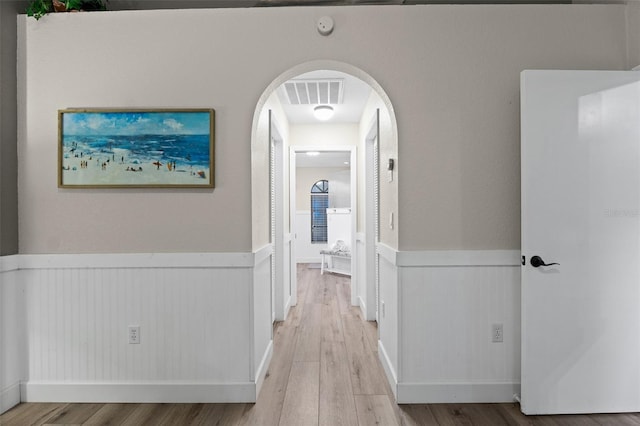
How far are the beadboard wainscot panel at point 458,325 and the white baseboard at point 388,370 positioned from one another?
49 mm

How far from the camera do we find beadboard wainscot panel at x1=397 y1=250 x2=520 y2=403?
220cm

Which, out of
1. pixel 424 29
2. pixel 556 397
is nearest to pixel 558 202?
pixel 556 397

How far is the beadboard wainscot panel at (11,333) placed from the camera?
2.15m

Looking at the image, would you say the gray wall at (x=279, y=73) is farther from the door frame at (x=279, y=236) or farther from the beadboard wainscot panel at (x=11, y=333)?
the door frame at (x=279, y=236)

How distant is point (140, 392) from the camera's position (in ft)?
7.32

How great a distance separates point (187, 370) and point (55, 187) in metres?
1.39

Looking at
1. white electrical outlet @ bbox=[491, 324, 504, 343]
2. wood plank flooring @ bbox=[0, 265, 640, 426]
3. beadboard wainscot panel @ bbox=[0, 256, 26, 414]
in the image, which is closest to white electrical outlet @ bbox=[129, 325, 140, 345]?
wood plank flooring @ bbox=[0, 265, 640, 426]

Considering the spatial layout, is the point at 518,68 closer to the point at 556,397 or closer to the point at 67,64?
the point at 556,397

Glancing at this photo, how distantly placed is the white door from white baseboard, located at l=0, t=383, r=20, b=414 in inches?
117

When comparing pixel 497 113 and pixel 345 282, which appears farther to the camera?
pixel 345 282

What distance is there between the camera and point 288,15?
2252 mm

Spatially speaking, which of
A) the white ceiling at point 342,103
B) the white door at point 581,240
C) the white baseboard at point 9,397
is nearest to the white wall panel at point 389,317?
the white door at point 581,240

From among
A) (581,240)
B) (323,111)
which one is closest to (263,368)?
(581,240)

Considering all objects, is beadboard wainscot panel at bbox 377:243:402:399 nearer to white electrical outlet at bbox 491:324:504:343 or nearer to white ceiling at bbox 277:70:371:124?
white electrical outlet at bbox 491:324:504:343
